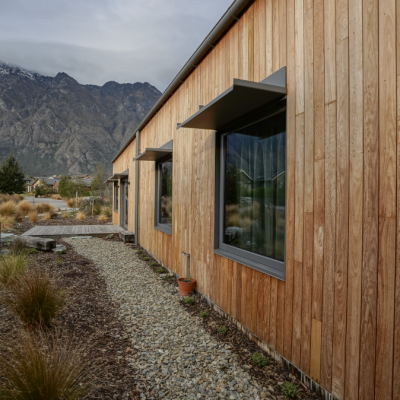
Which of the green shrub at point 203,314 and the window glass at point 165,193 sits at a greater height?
the window glass at point 165,193

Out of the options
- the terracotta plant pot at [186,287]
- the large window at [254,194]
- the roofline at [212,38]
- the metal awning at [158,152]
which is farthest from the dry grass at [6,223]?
the large window at [254,194]

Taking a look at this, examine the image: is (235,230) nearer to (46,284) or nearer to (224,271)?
(224,271)

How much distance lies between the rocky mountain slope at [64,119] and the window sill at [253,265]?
69634 mm

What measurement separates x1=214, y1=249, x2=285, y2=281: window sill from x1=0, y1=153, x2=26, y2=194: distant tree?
3502 centimetres

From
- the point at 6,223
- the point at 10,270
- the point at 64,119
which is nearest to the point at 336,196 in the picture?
the point at 10,270

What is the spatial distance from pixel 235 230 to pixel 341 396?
1.79 m

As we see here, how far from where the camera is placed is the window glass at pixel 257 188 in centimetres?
253

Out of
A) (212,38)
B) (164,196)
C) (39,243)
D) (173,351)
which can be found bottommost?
(173,351)

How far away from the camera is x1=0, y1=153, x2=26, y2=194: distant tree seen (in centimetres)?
3117

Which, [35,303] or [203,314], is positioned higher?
[35,303]

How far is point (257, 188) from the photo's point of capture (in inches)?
112

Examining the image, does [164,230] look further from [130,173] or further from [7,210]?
[7,210]

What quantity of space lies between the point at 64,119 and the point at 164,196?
317 feet

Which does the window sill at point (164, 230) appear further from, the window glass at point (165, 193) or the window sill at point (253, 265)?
the window sill at point (253, 265)
